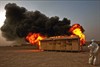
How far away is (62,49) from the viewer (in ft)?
105

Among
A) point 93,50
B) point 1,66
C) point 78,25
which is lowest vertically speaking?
point 1,66

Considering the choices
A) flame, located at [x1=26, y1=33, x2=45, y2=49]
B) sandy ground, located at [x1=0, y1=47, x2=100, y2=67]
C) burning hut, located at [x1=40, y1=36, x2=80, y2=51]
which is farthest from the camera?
flame, located at [x1=26, y1=33, x2=45, y2=49]

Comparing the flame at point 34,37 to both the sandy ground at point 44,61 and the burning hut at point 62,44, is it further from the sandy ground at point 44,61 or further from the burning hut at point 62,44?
the sandy ground at point 44,61

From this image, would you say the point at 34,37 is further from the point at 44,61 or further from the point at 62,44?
the point at 44,61

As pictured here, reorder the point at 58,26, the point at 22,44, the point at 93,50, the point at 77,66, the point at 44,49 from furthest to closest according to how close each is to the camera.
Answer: the point at 22,44
the point at 58,26
the point at 44,49
the point at 93,50
the point at 77,66

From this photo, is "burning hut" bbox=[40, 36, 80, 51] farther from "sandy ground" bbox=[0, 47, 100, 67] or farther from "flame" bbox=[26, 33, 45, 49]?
"flame" bbox=[26, 33, 45, 49]

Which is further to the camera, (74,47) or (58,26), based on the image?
(58,26)

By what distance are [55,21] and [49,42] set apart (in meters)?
12.6

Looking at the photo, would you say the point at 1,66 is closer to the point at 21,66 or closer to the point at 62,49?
the point at 21,66

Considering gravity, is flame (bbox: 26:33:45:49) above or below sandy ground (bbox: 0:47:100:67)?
above

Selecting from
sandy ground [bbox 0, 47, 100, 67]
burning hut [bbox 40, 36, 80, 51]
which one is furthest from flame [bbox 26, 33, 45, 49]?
sandy ground [bbox 0, 47, 100, 67]

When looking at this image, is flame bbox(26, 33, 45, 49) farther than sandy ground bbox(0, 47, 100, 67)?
Yes

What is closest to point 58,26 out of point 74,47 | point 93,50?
point 74,47

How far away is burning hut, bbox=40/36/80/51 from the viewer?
30067 mm
